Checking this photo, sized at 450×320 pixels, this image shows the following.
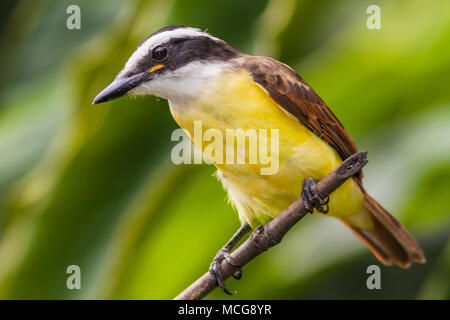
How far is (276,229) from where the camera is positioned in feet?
5.55

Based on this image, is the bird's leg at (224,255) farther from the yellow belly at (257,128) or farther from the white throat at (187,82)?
the white throat at (187,82)

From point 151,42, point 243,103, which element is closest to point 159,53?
point 151,42

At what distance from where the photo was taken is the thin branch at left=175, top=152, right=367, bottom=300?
5.12 ft

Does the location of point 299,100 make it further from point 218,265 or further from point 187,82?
point 218,265

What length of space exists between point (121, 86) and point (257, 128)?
37 centimetres

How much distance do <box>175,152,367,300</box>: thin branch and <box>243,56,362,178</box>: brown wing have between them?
339mm

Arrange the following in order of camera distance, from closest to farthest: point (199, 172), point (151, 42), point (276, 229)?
point (276, 229) → point (151, 42) → point (199, 172)

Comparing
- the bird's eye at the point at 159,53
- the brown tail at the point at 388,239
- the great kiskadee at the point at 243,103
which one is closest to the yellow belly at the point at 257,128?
the great kiskadee at the point at 243,103

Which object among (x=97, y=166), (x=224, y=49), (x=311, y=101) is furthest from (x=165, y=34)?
(x=97, y=166)

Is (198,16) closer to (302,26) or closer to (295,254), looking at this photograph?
(302,26)

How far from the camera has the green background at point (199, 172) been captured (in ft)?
6.97

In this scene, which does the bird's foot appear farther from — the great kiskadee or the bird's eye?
the bird's eye

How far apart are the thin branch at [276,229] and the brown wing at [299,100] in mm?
339

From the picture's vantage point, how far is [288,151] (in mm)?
1907
